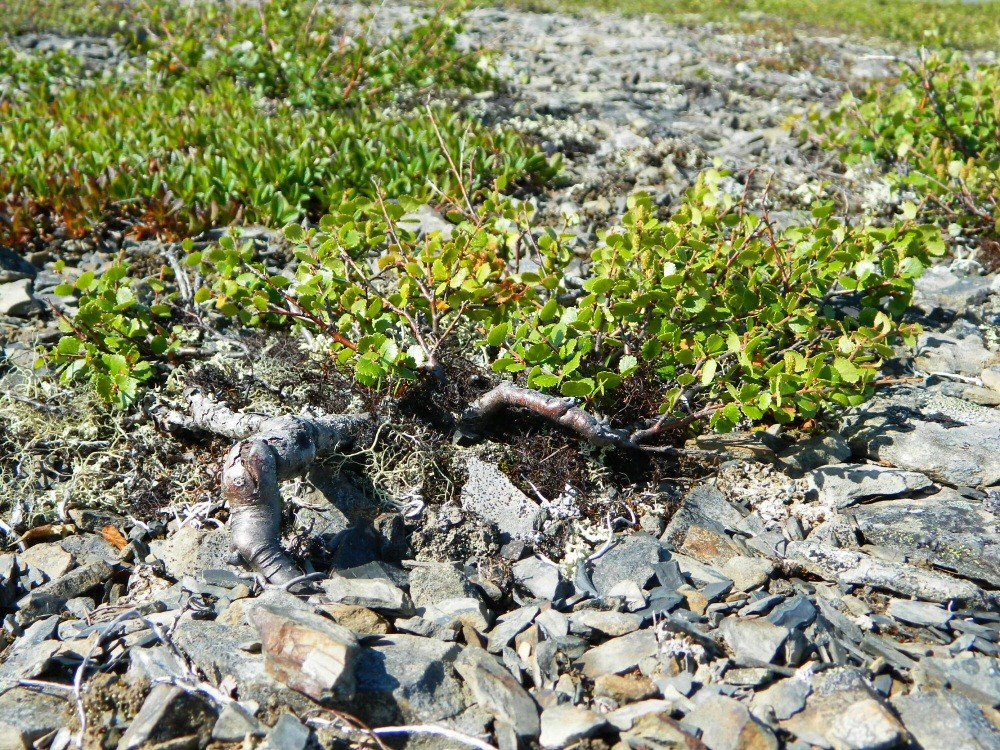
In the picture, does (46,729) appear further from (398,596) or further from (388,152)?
(388,152)

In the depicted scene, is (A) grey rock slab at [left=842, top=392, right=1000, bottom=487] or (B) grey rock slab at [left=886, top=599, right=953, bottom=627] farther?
(A) grey rock slab at [left=842, top=392, right=1000, bottom=487]

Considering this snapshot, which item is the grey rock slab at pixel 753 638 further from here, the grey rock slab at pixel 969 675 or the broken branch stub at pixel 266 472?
the broken branch stub at pixel 266 472

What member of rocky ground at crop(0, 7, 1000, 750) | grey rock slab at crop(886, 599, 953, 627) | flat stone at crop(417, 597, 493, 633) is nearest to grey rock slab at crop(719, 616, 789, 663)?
rocky ground at crop(0, 7, 1000, 750)

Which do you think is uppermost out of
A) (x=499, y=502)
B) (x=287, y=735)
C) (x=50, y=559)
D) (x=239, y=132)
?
(x=239, y=132)

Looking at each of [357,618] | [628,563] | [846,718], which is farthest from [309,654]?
[846,718]

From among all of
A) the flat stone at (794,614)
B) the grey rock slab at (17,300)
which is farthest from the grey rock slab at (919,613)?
the grey rock slab at (17,300)

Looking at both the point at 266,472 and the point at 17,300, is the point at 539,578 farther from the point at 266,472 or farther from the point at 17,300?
the point at 17,300

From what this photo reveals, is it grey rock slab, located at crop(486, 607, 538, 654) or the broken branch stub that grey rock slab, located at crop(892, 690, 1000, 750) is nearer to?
grey rock slab, located at crop(486, 607, 538, 654)

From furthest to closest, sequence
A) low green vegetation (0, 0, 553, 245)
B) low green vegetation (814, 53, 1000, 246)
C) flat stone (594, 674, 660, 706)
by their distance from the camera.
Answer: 1. low green vegetation (0, 0, 553, 245)
2. low green vegetation (814, 53, 1000, 246)
3. flat stone (594, 674, 660, 706)
